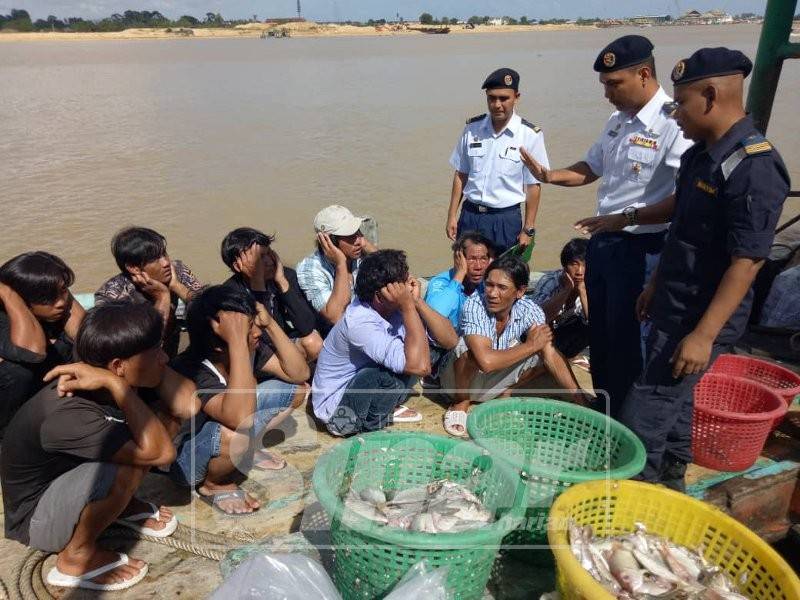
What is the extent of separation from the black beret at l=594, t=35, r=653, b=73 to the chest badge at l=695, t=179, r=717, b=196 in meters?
0.93

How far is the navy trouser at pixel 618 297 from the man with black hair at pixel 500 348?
0.32 metres

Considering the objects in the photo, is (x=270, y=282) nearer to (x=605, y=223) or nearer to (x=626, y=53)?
(x=605, y=223)

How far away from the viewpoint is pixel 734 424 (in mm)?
3131

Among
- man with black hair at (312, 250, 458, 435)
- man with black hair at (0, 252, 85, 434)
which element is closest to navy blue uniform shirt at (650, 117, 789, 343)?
man with black hair at (312, 250, 458, 435)

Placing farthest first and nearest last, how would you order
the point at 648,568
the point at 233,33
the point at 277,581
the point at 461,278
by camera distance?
the point at 233,33 → the point at 461,278 → the point at 648,568 → the point at 277,581

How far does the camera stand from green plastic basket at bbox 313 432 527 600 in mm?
2070

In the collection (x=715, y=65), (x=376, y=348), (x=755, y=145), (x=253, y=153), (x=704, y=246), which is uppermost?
(x=715, y=65)

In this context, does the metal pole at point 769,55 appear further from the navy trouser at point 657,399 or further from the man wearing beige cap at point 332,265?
the man wearing beige cap at point 332,265

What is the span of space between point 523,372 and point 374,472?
62.0 inches

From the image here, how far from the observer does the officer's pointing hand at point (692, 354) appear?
2.58 m

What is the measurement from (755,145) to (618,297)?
4.11 ft

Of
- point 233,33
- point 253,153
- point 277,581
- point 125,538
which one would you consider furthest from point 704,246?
point 233,33

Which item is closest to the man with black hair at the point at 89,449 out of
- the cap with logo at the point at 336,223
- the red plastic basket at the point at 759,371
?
the cap with logo at the point at 336,223

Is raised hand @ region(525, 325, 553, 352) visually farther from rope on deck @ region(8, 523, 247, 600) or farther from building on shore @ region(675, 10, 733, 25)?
building on shore @ region(675, 10, 733, 25)
